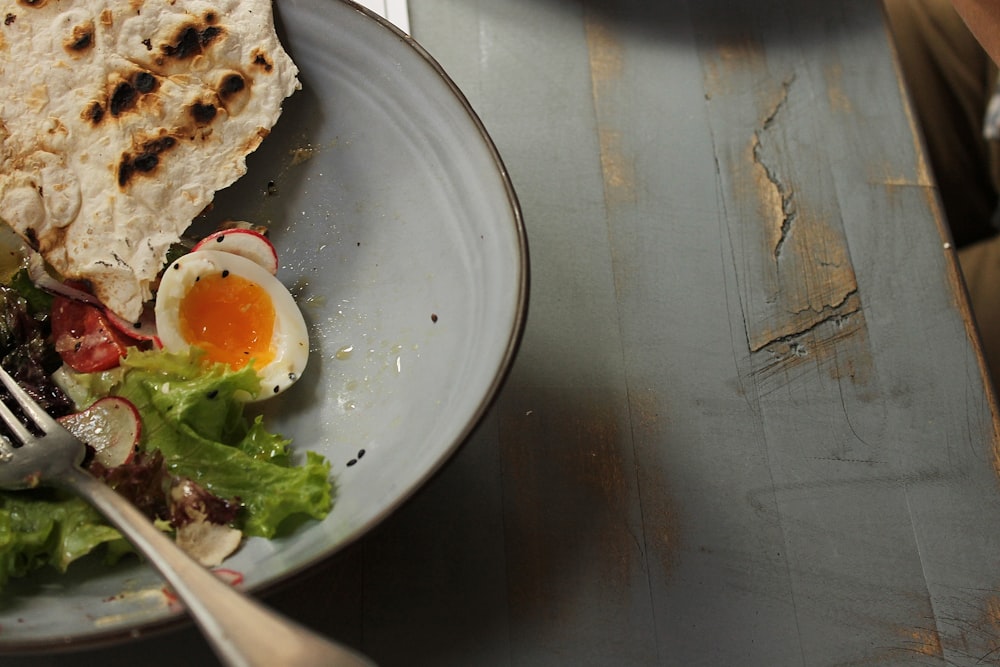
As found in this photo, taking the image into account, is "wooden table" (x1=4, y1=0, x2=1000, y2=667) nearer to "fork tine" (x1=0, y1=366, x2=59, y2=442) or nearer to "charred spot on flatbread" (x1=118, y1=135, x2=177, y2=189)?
"fork tine" (x1=0, y1=366, x2=59, y2=442)

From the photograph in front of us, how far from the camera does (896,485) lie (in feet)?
5.12

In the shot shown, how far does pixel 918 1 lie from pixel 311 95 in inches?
78.1

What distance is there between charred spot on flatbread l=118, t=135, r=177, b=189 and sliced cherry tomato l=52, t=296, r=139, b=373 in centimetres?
22

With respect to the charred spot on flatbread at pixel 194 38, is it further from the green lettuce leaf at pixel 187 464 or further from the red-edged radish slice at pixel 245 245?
the green lettuce leaf at pixel 187 464

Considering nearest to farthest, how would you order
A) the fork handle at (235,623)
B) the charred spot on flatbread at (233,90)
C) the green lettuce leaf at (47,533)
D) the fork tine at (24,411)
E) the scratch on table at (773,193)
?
the fork handle at (235,623), the green lettuce leaf at (47,533), the fork tine at (24,411), the charred spot on flatbread at (233,90), the scratch on table at (773,193)

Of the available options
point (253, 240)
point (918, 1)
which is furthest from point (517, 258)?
point (918, 1)

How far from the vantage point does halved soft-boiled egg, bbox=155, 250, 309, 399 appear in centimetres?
137

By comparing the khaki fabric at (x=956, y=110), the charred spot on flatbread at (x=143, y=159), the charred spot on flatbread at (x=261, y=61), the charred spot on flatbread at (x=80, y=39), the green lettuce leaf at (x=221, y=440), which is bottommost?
the khaki fabric at (x=956, y=110)

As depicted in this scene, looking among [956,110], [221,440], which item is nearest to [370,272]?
[221,440]

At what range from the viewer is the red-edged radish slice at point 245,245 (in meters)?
1.45

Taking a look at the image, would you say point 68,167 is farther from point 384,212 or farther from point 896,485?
point 896,485

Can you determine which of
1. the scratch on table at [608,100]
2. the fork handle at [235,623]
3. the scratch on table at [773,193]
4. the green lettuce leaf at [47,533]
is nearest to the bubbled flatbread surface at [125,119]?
the green lettuce leaf at [47,533]

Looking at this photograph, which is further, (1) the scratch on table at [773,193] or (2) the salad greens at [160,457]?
(1) the scratch on table at [773,193]

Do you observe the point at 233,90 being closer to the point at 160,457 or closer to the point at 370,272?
the point at 370,272
